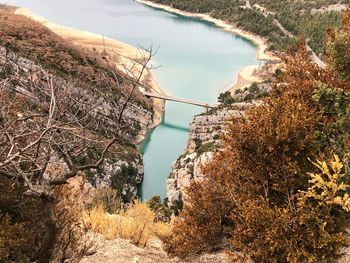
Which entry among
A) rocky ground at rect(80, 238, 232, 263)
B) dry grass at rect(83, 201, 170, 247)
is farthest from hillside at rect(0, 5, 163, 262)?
dry grass at rect(83, 201, 170, 247)

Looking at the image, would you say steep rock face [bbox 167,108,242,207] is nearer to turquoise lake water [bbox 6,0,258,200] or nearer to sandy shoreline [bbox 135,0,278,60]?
turquoise lake water [bbox 6,0,258,200]

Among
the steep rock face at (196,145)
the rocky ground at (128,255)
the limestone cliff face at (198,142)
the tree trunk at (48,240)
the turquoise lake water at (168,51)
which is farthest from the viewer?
the turquoise lake water at (168,51)

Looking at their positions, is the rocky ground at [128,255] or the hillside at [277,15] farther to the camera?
the hillside at [277,15]

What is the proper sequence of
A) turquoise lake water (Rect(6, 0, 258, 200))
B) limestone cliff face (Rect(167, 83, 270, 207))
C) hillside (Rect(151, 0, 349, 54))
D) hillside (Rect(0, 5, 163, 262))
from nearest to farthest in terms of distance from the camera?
hillside (Rect(0, 5, 163, 262)), limestone cliff face (Rect(167, 83, 270, 207)), turquoise lake water (Rect(6, 0, 258, 200)), hillside (Rect(151, 0, 349, 54))

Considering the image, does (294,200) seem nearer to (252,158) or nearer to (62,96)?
(252,158)

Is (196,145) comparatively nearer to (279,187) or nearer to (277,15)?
(279,187)

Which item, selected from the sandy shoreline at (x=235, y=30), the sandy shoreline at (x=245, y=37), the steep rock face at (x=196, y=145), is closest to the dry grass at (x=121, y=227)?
the steep rock face at (x=196, y=145)

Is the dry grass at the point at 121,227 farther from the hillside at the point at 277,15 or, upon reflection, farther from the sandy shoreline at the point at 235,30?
the sandy shoreline at the point at 235,30

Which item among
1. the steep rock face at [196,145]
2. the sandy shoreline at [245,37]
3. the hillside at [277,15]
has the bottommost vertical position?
the steep rock face at [196,145]

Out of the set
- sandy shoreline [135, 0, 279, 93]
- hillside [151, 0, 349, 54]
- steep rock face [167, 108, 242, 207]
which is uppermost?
hillside [151, 0, 349, 54]
